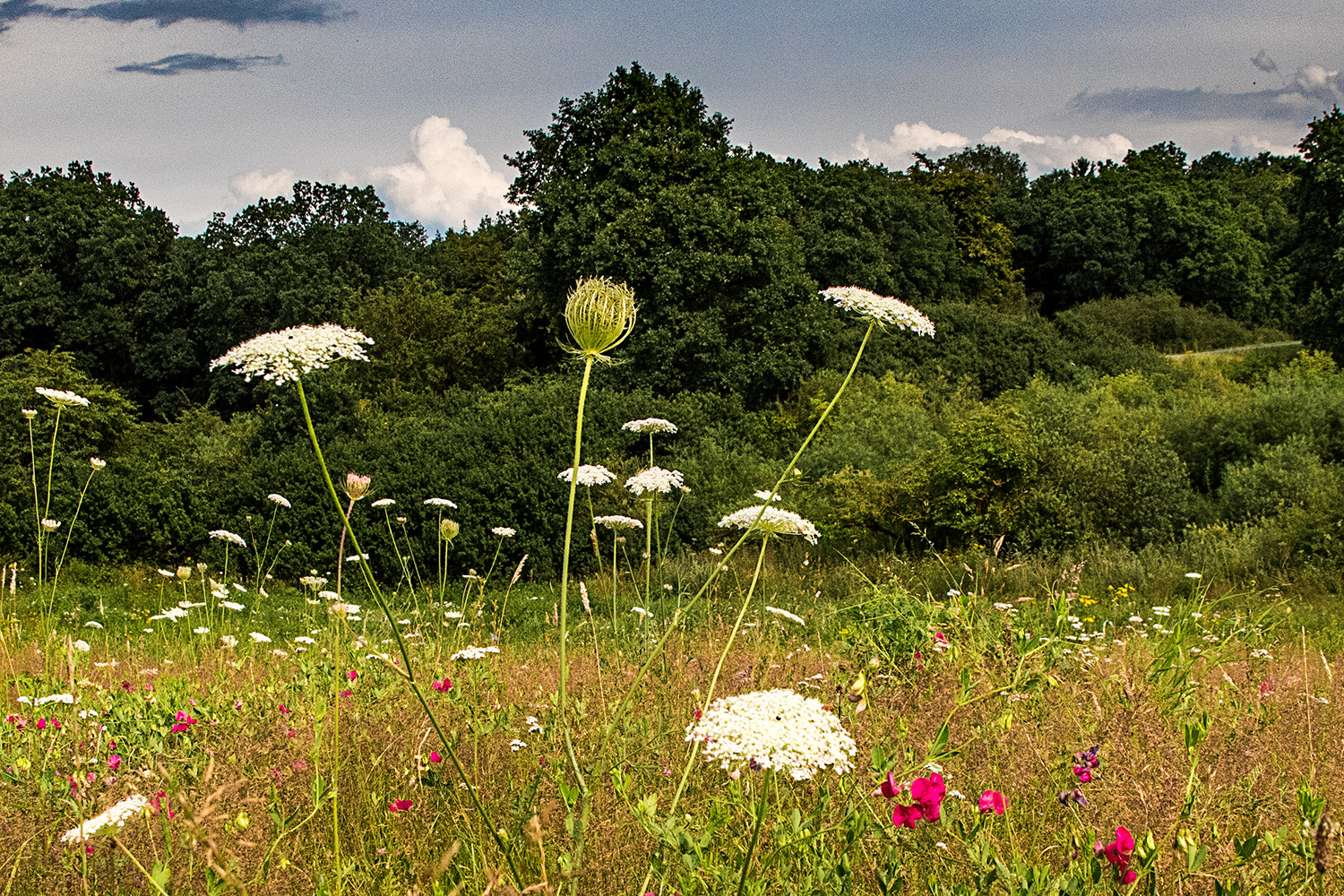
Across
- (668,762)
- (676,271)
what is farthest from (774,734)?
(676,271)

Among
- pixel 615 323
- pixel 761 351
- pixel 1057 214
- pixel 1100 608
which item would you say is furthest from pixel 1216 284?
pixel 615 323

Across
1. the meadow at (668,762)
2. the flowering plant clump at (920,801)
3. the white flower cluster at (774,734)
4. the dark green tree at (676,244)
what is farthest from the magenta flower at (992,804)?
the dark green tree at (676,244)

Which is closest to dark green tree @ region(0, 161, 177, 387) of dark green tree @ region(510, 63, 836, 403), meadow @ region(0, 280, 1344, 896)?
dark green tree @ region(510, 63, 836, 403)

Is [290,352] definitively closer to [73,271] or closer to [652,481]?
[652,481]

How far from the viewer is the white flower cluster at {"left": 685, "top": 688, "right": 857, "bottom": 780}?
1.57m

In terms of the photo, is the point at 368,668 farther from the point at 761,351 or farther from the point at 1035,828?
the point at 761,351

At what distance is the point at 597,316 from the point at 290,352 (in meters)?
0.76

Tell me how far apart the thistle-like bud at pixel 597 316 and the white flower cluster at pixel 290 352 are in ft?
1.64

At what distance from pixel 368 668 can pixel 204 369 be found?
3112cm

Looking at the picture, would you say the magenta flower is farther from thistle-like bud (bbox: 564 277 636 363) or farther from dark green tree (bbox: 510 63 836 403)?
dark green tree (bbox: 510 63 836 403)

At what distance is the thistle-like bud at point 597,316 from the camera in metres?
2.23

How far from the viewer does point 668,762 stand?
2.91 metres

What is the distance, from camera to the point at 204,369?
31391 mm

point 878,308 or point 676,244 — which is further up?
point 676,244
